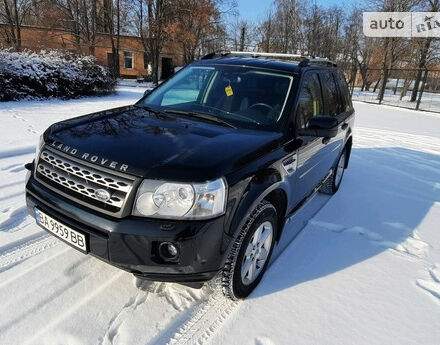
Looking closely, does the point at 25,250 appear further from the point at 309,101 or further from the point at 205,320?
the point at 309,101

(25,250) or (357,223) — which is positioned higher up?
(25,250)

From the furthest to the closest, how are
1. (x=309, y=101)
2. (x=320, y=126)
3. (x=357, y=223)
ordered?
(x=357, y=223) < (x=309, y=101) < (x=320, y=126)

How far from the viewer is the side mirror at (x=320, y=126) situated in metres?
2.92

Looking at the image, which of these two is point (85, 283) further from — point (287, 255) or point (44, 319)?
point (287, 255)

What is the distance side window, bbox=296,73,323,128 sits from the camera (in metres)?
3.13

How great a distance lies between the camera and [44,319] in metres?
2.29

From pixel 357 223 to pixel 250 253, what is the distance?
2.09 meters

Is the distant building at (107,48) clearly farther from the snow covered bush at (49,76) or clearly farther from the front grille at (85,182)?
the front grille at (85,182)

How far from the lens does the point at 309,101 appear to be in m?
3.40

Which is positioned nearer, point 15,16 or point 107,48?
point 15,16

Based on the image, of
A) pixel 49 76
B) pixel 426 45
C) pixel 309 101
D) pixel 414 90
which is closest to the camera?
pixel 309 101

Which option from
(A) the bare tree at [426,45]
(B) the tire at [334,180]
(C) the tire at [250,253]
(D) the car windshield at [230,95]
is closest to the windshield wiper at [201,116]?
(D) the car windshield at [230,95]

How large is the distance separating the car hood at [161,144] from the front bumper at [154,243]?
28cm

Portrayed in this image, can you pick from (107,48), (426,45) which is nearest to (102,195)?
(426,45)
